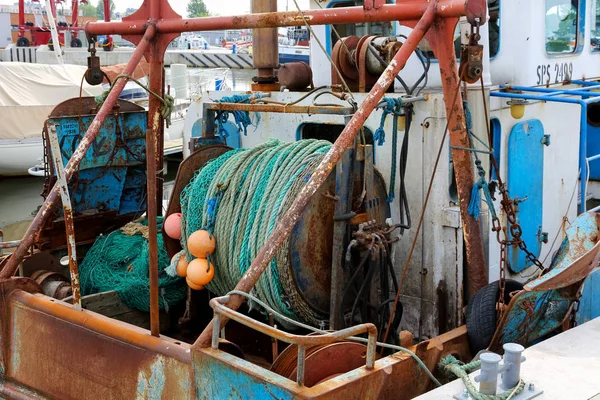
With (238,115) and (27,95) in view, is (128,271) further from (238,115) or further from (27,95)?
(27,95)

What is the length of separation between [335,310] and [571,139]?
108 inches

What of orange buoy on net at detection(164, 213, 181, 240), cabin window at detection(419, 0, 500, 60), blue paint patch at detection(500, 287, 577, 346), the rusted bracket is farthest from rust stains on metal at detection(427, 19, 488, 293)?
the rusted bracket

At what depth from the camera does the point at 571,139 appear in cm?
595

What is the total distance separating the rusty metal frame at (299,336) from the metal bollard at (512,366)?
578 mm

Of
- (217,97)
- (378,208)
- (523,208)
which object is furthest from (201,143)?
(523,208)

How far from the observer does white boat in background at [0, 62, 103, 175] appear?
18672 mm

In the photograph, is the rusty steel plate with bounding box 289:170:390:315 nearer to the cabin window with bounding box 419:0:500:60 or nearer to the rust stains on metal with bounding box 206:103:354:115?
the rust stains on metal with bounding box 206:103:354:115

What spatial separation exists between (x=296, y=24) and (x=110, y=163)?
2.25 m

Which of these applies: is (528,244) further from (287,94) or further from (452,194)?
(287,94)

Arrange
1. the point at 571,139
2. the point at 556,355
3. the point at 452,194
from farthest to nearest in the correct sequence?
the point at 571,139, the point at 452,194, the point at 556,355

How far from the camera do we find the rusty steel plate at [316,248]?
446cm

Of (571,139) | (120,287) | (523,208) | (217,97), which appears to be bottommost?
(120,287)

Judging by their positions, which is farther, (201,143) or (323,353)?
(201,143)

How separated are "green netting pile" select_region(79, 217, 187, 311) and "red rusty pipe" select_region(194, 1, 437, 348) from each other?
6.04 feet
